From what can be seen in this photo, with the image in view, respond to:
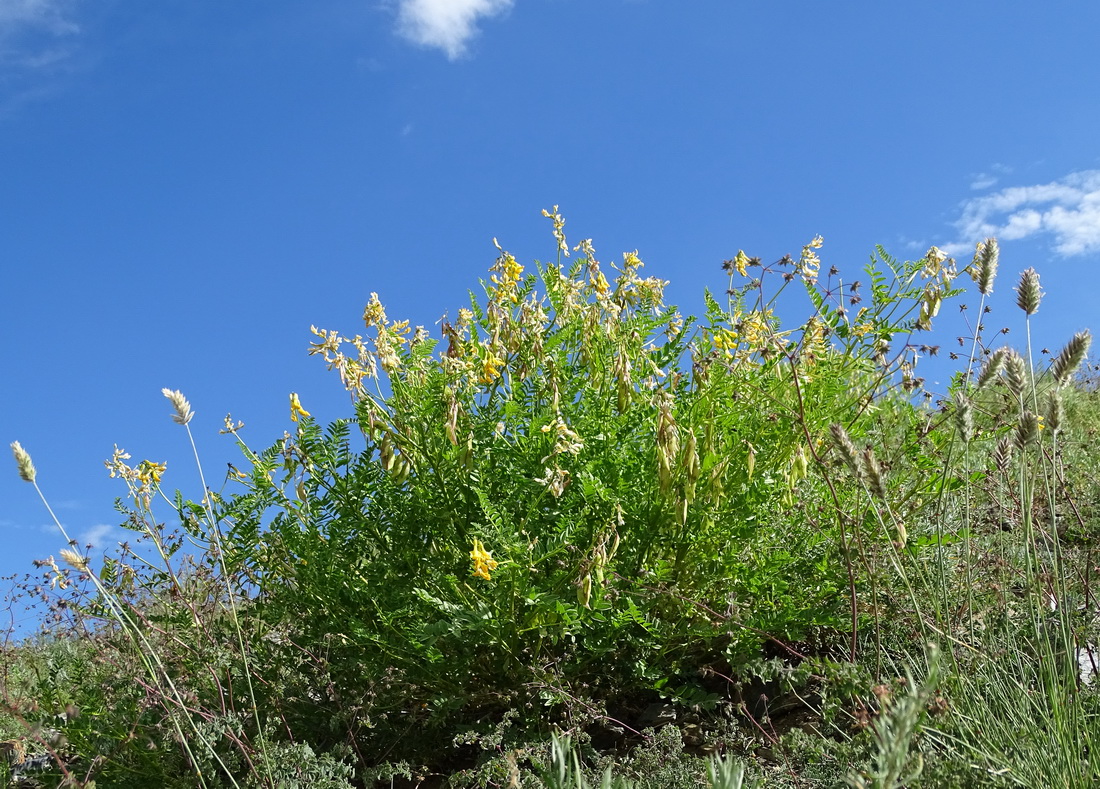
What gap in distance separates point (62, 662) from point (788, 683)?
3.22 m

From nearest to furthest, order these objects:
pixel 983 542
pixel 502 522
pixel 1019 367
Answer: pixel 1019 367, pixel 502 522, pixel 983 542

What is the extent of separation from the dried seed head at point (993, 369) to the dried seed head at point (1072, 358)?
0.26m

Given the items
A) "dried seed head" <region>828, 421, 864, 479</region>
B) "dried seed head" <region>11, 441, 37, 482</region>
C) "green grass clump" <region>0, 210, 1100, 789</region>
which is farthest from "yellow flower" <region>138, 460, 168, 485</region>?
"dried seed head" <region>828, 421, 864, 479</region>

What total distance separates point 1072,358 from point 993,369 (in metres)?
0.41

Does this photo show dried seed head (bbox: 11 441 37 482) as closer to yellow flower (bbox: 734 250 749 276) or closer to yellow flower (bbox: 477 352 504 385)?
yellow flower (bbox: 477 352 504 385)

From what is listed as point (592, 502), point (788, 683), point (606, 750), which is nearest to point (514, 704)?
point (606, 750)

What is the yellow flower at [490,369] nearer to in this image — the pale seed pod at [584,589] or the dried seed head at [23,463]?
the pale seed pod at [584,589]

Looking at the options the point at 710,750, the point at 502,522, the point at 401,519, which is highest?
the point at 401,519

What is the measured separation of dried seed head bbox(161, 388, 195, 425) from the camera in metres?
2.66

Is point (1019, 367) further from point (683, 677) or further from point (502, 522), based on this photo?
point (683, 677)

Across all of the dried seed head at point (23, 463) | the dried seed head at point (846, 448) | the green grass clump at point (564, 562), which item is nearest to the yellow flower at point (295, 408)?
the green grass clump at point (564, 562)

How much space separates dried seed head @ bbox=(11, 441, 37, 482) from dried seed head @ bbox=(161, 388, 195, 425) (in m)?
0.42

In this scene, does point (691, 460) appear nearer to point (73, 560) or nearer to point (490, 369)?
point (490, 369)

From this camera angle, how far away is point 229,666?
3.50m
